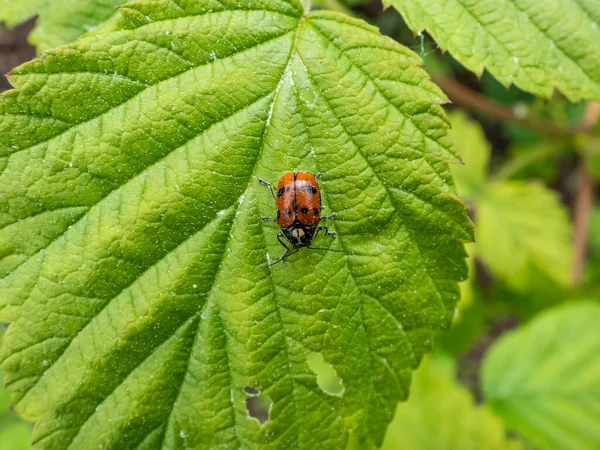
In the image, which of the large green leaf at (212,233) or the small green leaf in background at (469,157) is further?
the small green leaf in background at (469,157)

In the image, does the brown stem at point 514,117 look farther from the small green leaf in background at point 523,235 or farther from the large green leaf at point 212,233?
the large green leaf at point 212,233

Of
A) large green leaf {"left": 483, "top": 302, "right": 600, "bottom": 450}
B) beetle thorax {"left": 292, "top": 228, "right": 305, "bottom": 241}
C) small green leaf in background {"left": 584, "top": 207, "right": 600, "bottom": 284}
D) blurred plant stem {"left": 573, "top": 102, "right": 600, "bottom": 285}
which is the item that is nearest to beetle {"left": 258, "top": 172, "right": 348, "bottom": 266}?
beetle thorax {"left": 292, "top": 228, "right": 305, "bottom": 241}

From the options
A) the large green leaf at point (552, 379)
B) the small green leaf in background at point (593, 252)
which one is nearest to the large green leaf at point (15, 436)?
the large green leaf at point (552, 379)

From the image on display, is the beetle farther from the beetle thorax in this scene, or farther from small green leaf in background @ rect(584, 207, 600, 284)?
small green leaf in background @ rect(584, 207, 600, 284)

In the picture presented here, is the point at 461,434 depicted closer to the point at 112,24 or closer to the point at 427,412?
the point at 427,412

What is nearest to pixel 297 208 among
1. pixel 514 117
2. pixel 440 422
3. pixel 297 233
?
pixel 297 233

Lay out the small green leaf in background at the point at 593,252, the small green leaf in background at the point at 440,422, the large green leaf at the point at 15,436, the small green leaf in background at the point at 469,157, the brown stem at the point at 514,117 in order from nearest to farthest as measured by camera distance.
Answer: the small green leaf in background at the point at 440,422, the large green leaf at the point at 15,436, the brown stem at the point at 514,117, the small green leaf in background at the point at 469,157, the small green leaf in background at the point at 593,252

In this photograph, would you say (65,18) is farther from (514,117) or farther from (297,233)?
(514,117)
